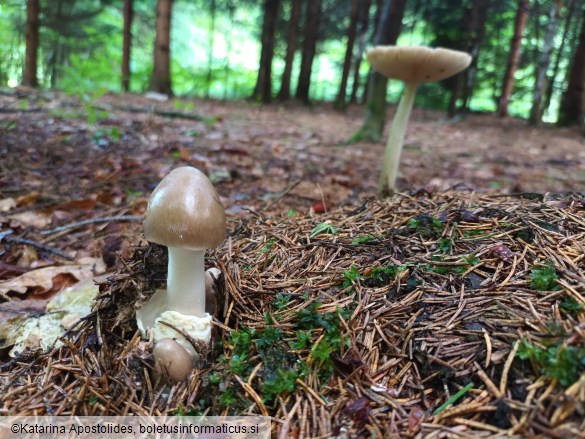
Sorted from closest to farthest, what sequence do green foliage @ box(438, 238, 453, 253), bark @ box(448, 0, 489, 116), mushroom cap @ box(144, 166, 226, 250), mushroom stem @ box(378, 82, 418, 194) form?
mushroom cap @ box(144, 166, 226, 250), green foliage @ box(438, 238, 453, 253), mushroom stem @ box(378, 82, 418, 194), bark @ box(448, 0, 489, 116)

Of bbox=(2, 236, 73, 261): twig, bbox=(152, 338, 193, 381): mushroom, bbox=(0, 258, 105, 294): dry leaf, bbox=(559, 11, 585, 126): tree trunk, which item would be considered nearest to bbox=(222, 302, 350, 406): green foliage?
bbox=(152, 338, 193, 381): mushroom

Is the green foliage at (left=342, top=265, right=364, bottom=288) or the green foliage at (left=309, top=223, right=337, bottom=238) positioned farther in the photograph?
the green foliage at (left=309, top=223, right=337, bottom=238)

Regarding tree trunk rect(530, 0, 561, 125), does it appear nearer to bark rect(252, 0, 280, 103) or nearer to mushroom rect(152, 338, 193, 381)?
bark rect(252, 0, 280, 103)

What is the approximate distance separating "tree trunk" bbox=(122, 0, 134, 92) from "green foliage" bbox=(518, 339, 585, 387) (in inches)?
564

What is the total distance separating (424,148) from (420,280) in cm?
621

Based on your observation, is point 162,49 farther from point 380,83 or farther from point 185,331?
point 185,331

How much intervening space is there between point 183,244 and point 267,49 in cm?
1436

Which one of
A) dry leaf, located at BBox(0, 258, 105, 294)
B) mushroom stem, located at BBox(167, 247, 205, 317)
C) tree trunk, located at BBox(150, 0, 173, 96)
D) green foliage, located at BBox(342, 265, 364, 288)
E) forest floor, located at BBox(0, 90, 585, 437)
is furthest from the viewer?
tree trunk, located at BBox(150, 0, 173, 96)

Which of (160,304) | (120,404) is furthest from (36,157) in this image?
(120,404)

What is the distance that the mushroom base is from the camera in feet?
5.17

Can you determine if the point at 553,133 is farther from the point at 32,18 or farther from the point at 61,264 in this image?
the point at 32,18

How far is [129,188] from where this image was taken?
12.4ft

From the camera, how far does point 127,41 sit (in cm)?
1330

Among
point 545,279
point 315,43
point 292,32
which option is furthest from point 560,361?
point 315,43
